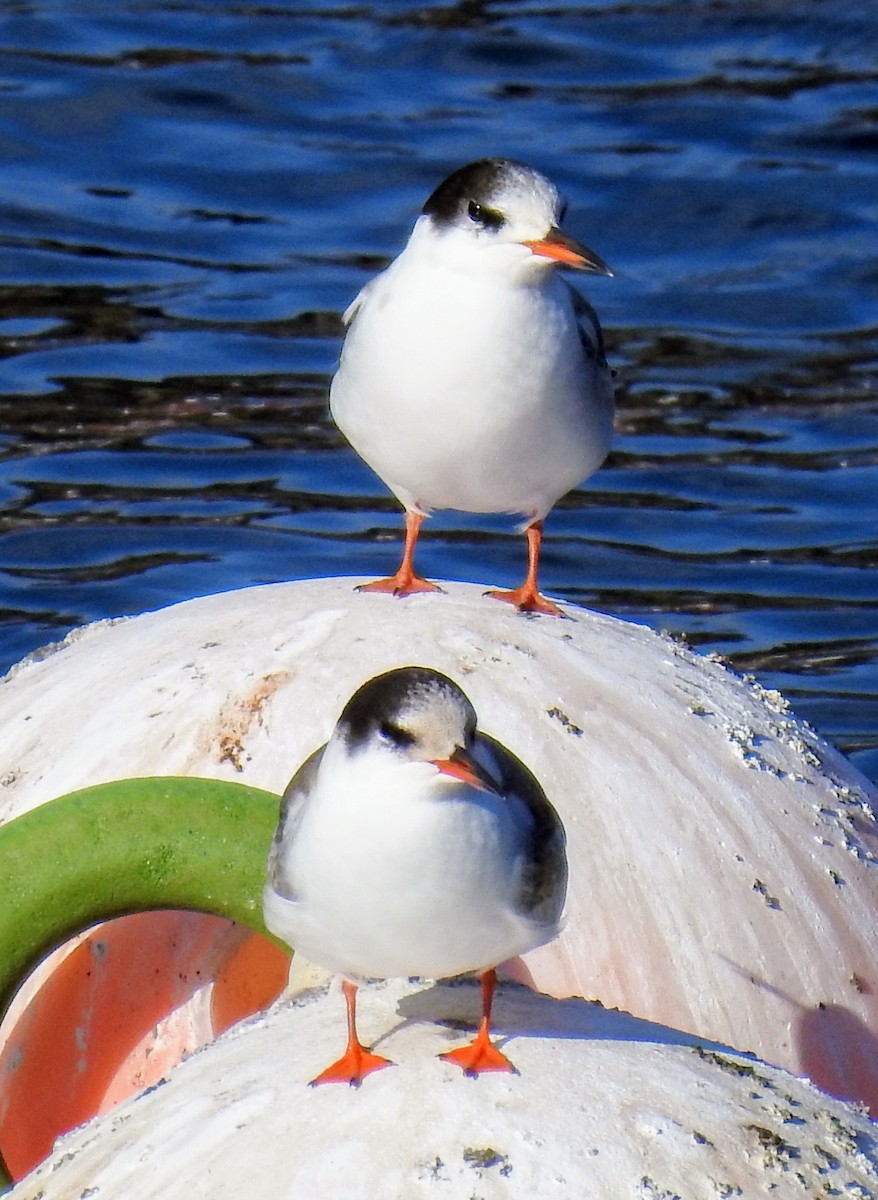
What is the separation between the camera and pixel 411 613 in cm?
599

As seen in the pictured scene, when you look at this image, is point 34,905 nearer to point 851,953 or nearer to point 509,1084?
point 509,1084

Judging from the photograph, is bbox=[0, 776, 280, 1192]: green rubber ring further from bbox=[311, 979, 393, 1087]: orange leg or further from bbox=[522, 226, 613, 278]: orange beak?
bbox=[522, 226, 613, 278]: orange beak

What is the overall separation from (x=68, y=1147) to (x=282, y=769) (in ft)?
4.12

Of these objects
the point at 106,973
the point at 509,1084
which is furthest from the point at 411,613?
the point at 509,1084

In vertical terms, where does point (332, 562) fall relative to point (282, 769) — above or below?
below

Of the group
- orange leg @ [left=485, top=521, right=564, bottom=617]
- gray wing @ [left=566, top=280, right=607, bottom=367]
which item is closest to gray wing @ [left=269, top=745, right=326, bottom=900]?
orange leg @ [left=485, top=521, right=564, bottom=617]

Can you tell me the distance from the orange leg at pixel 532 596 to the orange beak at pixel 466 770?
1960mm

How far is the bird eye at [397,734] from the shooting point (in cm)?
427

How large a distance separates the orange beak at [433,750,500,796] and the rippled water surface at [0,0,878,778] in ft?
20.5

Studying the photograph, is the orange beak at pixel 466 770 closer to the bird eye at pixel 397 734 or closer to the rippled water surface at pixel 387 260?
the bird eye at pixel 397 734

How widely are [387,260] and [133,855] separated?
30.0ft

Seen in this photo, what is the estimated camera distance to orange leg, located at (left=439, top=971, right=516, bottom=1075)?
14.6ft

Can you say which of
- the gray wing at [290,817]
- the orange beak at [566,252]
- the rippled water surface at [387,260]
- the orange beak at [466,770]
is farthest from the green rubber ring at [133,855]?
the rippled water surface at [387,260]

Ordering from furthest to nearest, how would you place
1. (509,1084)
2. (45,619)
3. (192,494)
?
(192,494) < (45,619) < (509,1084)
